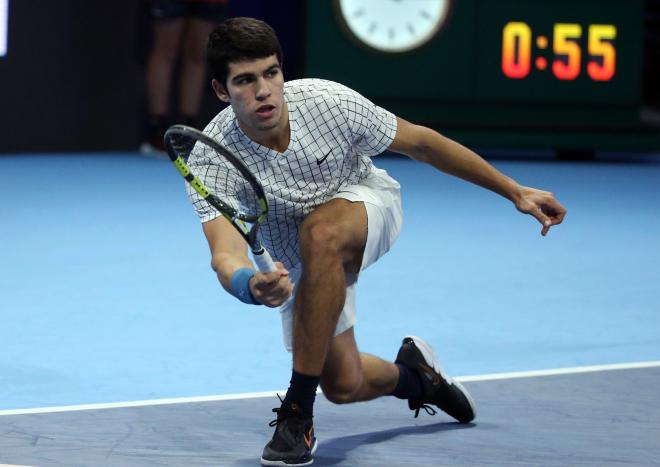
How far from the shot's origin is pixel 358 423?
390 cm

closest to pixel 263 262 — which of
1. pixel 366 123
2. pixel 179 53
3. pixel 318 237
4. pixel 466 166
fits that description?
pixel 318 237

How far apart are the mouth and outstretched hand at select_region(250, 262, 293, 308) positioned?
511 millimetres

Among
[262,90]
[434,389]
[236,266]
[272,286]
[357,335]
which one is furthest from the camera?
[357,335]

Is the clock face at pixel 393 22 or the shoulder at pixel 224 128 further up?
the shoulder at pixel 224 128

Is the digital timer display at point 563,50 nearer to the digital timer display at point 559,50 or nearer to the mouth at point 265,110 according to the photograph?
the digital timer display at point 559,50

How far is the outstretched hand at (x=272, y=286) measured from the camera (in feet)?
9.75

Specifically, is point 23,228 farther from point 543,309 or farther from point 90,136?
point 90,136

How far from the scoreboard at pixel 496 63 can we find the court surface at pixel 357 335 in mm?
2076

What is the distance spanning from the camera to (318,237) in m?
3.44

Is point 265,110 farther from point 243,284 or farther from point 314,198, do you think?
point 243,284

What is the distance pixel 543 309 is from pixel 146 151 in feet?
20.7

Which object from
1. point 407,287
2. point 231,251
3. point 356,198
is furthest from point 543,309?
point 231,251

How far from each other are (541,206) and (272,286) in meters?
0.93

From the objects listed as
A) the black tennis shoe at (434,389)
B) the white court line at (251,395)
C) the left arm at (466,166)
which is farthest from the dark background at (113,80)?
the left arm at (466,166)
